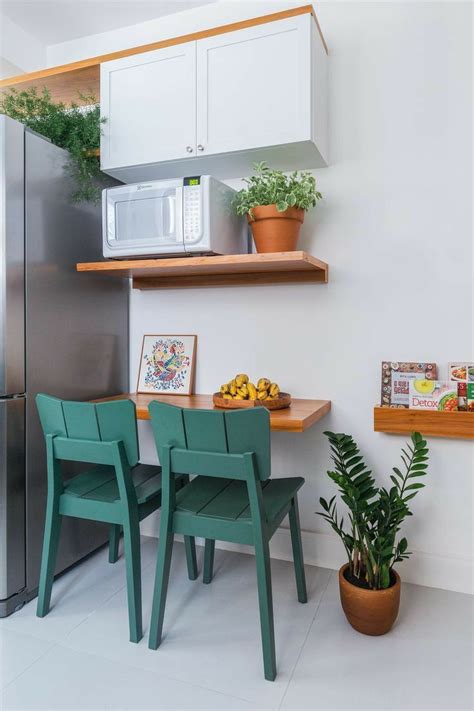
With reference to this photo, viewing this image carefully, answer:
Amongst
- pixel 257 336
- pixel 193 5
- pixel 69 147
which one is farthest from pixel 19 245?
pixel 193 5

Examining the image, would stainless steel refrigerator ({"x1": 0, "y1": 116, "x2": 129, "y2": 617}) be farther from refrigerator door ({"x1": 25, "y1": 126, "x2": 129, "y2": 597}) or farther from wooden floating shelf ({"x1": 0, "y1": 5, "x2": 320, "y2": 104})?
wooden floating shelf ({"x1": 0, "y1": 5, "x2": 320, "y2": 104})

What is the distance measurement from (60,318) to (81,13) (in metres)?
1.68

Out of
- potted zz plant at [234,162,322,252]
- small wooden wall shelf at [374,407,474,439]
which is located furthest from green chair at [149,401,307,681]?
potted zz plant at [234,162,322,252]

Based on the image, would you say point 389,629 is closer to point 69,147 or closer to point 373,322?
point 373,322

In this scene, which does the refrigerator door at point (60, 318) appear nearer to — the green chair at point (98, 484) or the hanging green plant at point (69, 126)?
the hanging green plant at point (69, 126)

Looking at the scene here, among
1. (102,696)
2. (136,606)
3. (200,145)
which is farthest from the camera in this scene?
(200,145)

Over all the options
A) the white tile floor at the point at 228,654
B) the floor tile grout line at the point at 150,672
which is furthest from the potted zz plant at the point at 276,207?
the floor tile grout line at the point at 150,672

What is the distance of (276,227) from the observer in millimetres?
1965

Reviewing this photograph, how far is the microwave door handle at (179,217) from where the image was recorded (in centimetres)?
193

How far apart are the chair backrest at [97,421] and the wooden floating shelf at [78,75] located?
1.55 meters

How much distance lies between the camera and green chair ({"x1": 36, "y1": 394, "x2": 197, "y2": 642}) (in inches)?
65.9

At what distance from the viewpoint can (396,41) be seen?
6.72 ft

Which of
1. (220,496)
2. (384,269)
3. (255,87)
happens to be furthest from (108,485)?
(255,87)

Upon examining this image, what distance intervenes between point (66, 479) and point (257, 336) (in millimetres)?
1080
